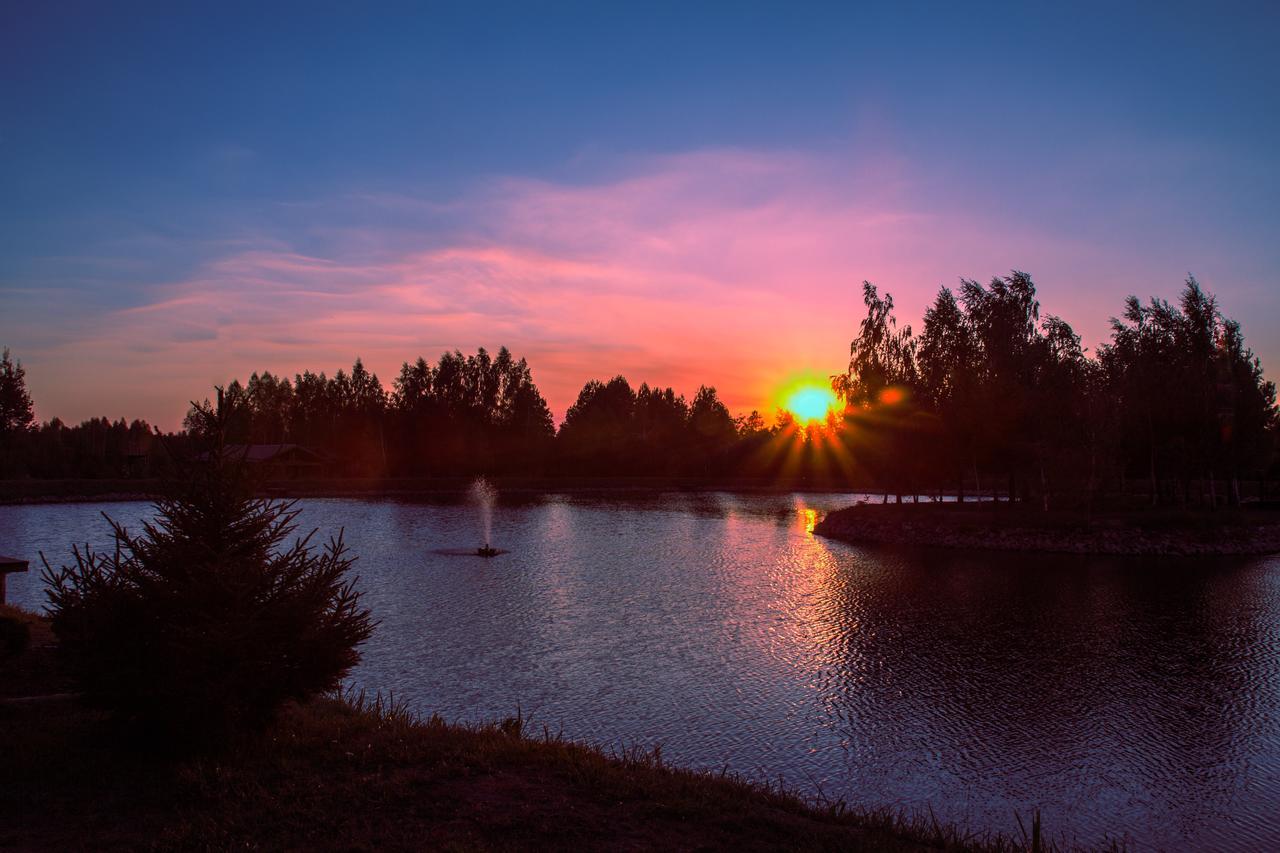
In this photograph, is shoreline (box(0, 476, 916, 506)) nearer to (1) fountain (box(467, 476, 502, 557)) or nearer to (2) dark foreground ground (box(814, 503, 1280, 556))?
(1) fountain (box(467, 476, 502, 557))

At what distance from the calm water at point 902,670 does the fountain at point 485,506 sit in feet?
8.46

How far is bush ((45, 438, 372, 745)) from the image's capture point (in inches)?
396

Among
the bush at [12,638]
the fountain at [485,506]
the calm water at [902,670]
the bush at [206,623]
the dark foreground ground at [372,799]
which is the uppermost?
the bush at [206,623]

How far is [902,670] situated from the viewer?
2275 cm

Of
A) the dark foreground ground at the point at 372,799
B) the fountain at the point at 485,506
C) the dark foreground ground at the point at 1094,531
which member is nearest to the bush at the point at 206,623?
the dark foreground ground at the point at 372,799

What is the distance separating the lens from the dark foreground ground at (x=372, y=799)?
27.5 ft

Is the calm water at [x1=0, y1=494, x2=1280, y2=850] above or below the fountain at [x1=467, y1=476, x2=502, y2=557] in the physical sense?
below

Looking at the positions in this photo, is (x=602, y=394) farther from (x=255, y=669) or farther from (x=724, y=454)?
(x=255, y=669)

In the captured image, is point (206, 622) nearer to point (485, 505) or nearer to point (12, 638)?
point (12, 638)

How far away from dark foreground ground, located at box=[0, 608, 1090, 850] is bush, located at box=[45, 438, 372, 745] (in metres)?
0.73

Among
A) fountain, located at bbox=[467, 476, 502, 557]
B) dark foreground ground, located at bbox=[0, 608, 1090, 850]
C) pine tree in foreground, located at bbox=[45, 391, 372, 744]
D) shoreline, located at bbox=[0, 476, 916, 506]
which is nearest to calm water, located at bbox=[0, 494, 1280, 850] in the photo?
fountain, located at bbox=[467, 476, 502, 557]

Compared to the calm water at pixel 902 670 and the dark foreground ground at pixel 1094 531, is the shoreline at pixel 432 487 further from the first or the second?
the dark foreground ground at pixel 1094 531

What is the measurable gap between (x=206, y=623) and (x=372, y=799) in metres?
3.36

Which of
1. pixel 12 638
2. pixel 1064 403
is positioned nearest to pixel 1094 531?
pixel 1064 403
